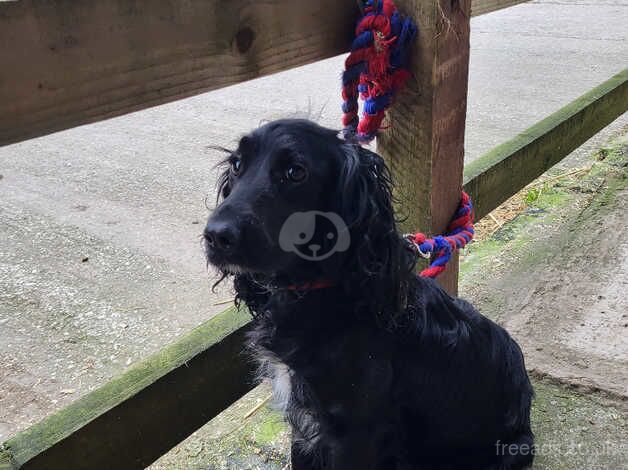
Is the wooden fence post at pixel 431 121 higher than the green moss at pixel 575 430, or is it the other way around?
the wooden fence post at pixel 431 121

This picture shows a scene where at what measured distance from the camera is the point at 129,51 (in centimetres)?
138

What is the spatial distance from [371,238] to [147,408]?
2.38 ft

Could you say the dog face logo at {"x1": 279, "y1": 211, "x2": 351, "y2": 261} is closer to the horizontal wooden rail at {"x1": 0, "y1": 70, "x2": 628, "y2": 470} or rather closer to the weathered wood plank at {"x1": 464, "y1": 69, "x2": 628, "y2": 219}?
the horizontal wooden rail at {"x1": 0, "y1": 70, "x2": 628, "y2": 470}

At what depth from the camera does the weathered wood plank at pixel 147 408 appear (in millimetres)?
1548

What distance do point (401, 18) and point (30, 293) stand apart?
284cm

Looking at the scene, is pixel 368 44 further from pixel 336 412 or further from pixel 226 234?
pixel 336 412

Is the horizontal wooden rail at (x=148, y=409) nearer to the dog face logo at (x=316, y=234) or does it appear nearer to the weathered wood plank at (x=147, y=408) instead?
the weathered wood plank at (x=147, y=408)

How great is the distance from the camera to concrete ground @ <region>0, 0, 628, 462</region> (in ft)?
10.8

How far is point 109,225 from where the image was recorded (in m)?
4.61

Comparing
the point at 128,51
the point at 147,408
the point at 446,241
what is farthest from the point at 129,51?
the point at 446,241

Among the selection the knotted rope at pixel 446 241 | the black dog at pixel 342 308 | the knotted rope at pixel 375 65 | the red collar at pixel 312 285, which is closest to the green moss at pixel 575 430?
the black dog at pixel 342 308

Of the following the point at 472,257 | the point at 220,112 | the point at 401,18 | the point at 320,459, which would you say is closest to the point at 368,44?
the point at 401,18

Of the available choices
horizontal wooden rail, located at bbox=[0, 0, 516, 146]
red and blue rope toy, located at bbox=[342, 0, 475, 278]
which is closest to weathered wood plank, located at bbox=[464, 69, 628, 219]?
red and blue rope toy, located at bbox=[342, 0, 475, 278]

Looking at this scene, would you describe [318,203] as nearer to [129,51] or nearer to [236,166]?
[236,166]
